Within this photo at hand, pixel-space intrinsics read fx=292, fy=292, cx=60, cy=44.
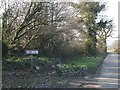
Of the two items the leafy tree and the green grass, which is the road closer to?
the green grass

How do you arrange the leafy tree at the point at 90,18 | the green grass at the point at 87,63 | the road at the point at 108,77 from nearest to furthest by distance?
the road at the point at 108,77
the green grass at the point at 87,63
the leafy tree at the point at 90,18

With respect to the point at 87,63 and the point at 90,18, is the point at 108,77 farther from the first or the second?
the point at 90,18

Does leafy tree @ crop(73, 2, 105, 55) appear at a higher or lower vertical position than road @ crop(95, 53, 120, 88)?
higher

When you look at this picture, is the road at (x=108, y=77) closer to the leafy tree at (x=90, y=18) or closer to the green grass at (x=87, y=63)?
the green grass at (x=87, y=63)

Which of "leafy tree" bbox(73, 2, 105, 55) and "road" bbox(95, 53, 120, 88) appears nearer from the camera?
"road" bbox(95, 53, 120, 88)

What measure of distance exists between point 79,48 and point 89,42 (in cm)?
387

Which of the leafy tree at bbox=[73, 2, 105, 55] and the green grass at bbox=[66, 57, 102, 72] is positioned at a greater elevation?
the leafy tree at bbox=[73, 2, 105, 55]

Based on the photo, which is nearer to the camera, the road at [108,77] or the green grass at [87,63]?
the road at [108,77]

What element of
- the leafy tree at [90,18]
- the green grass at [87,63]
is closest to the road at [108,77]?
the green grass at [87,63]

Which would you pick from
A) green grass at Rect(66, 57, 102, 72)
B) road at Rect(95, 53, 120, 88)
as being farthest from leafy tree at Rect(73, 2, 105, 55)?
road at Rect(95, 53, 120, 88)

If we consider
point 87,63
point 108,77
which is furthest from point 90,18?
point 108,77

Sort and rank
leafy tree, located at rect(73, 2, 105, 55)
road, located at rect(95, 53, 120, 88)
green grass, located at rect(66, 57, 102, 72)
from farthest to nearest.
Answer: leafy tree, located at rect(73, 2, 105, 55) < green grass, located at rect(66, 57, 102, 72) < road, located at rect(95, 53, 120, 88)

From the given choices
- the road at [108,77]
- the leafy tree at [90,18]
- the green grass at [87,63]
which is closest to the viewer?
the road at [108,77]

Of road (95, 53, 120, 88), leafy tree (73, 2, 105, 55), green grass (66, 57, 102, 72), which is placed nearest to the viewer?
road (95, 53, 120, 88)
